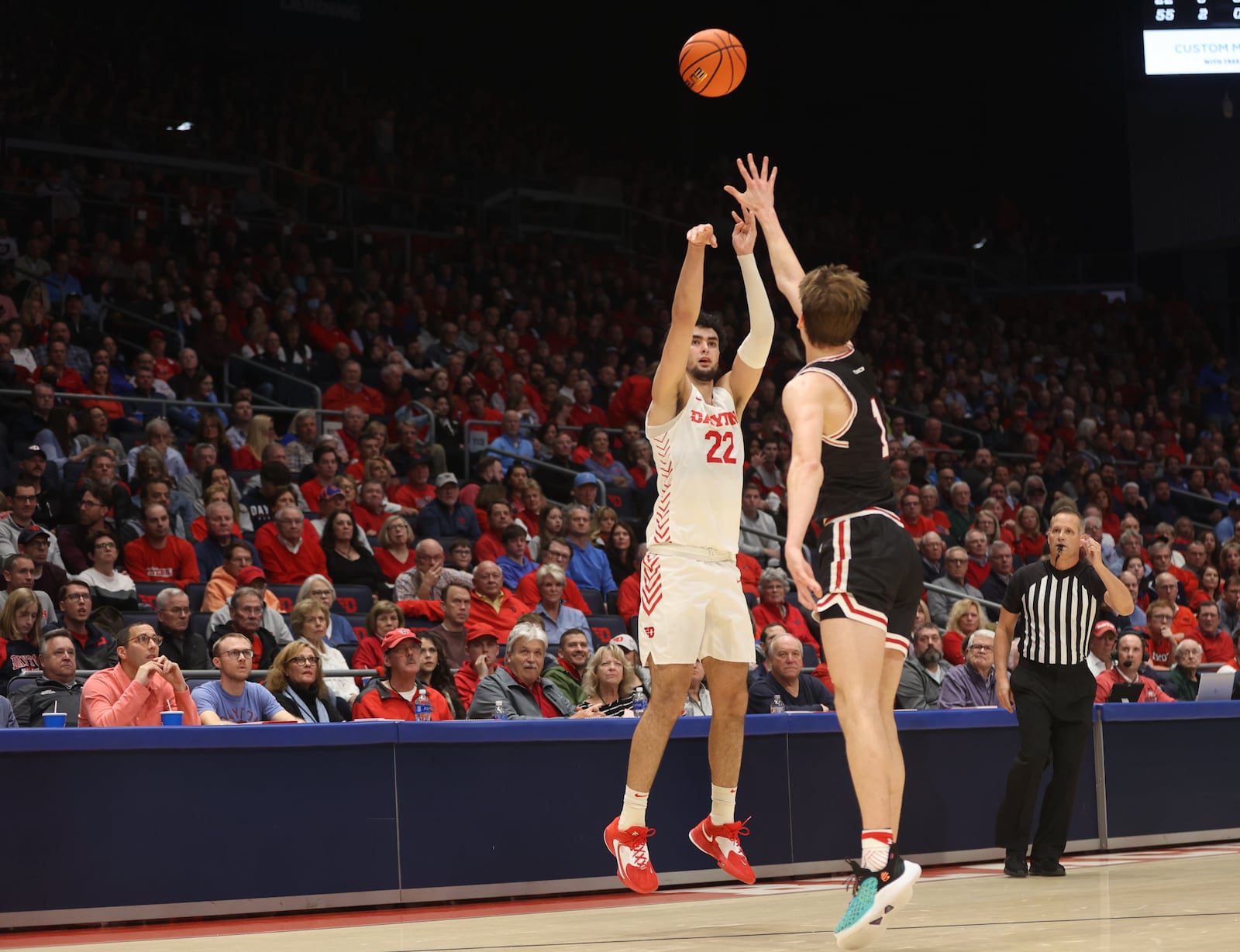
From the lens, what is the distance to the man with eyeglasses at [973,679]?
9.31 m

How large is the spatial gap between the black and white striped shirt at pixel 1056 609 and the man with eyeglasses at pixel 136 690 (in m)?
4.07

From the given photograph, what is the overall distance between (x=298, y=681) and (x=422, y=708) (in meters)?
0.67

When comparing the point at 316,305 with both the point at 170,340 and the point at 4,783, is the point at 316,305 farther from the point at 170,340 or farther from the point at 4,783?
the point at 4,783

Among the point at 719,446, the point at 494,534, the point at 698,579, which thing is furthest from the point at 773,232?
the point at 494,534

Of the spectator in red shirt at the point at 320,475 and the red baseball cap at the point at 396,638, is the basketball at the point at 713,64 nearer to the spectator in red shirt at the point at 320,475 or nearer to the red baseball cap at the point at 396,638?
the red baseball cap at the point at 396,638

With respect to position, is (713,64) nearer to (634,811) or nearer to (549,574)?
(634,811)

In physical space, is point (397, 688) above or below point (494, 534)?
below

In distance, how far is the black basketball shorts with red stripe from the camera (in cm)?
456

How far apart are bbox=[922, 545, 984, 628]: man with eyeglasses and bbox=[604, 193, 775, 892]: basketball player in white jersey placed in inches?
273

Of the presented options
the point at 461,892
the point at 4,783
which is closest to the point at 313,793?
the point at 461,892

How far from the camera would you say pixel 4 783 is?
5.93m

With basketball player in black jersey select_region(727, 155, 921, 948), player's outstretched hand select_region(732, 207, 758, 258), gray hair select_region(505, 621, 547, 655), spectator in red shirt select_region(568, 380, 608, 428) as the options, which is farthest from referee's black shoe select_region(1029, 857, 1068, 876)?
spectator in red shirt select_region(568, 380, 608, 428)

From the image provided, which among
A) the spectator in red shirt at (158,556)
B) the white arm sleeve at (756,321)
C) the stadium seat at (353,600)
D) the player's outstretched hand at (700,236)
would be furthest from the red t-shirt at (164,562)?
the player's outstretched hand at (700,236)

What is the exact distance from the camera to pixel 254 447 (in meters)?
11.9
